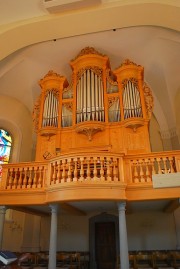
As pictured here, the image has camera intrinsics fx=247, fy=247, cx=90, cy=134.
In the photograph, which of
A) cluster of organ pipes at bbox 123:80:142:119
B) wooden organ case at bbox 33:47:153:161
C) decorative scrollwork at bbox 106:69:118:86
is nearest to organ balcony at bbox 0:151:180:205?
wooden organ case at bbox 33:47:153:161

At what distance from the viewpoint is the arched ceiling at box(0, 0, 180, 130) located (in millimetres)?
7285

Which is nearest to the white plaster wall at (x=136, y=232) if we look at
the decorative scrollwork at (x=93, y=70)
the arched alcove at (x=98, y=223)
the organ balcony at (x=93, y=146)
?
the arched alcove at (x=98, y=223)

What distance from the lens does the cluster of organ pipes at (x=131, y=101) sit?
8.14 metres

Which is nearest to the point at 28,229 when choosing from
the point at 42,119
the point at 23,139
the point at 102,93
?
the point at 23,139

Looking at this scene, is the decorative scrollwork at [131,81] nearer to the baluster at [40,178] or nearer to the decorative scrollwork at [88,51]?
the decorative scrollwork at [88,51]

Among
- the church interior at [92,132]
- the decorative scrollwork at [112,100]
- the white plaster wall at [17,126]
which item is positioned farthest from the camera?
the white plaster wall at [17,126]

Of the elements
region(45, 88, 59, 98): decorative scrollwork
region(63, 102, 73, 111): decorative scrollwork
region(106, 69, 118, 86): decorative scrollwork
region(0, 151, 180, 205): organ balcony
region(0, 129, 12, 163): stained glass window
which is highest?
region(106, 69, 118, 86): decorative scrollwork

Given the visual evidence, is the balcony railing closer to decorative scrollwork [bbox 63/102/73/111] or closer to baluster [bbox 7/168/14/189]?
baluster [bbox 7/168/14/189]

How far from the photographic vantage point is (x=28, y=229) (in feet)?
33.1

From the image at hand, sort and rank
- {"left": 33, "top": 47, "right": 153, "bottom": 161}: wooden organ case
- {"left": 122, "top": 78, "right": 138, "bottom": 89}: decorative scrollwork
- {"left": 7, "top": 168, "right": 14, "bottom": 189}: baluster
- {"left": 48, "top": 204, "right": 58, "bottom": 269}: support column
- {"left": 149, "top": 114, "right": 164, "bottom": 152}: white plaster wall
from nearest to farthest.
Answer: {"left": 48, "top": 204, "right": 58, "bottom": 269}: support column < {"left": 7, "top": 168, "right": 14, "bottom": 189}: baluster < {"left": 33, "top": 47, "right": 153, "bottom": 161}: wooden organ case < {"left": 122, "top": 78, "right": 138, "bottom": 89}: decorative scrollwork < {"left": 149, "top": 114, "right": 164, "bottom": 152}: white plaster wall

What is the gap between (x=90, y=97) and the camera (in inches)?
344

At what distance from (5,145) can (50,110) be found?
11.0ft

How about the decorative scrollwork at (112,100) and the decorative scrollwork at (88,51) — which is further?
the decorative scrollwork at (88,51)

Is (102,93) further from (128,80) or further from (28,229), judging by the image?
(28,229)
